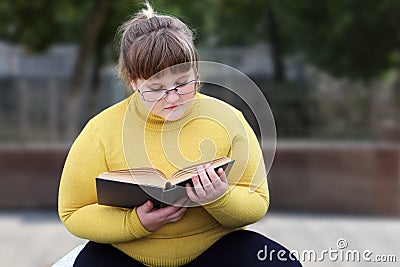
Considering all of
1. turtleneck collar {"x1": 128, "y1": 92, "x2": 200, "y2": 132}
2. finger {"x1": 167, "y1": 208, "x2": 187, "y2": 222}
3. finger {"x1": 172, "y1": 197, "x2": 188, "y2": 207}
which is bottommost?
finger {"x1": 167, "y1": 208, "x2": 187, "y2": 222}

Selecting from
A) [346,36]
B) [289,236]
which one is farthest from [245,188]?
[346,36]

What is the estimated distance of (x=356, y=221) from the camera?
6.75 m

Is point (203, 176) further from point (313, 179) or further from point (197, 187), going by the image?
point (313, 179)

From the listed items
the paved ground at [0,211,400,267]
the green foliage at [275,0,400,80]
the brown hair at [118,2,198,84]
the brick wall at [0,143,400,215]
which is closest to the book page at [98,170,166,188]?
the brown hair at [118,2,198,84]

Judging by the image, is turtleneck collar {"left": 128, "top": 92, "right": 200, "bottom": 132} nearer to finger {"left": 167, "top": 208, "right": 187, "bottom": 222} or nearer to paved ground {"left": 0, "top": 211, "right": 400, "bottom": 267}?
finger {"left": 167, "top": 208, "right": 187, "bottom": 222}

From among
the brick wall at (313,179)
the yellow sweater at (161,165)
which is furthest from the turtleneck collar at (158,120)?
the brick wall at (313,179)

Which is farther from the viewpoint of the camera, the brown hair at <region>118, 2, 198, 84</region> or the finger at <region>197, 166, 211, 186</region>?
the brown hair at <region>118, 2, 198, 84</region>

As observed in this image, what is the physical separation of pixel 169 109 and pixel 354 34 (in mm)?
7366

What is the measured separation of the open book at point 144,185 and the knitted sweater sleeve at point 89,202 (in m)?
0.07

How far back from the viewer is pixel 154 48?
5.74 feet

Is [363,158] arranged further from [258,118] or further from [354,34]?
[258,118]

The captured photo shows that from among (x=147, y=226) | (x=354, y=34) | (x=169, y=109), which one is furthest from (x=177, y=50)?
(x=354, y=34)

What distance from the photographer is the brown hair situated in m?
1.75

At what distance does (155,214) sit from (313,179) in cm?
558
